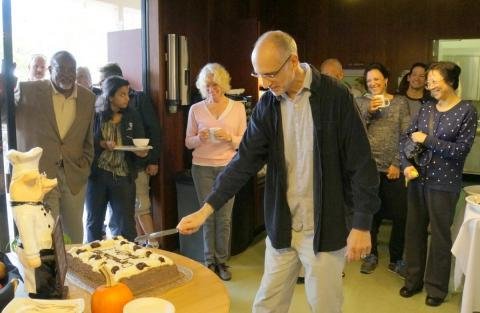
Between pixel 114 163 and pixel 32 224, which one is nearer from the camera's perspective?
pixel 32 224

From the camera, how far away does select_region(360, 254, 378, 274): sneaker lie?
353 cm

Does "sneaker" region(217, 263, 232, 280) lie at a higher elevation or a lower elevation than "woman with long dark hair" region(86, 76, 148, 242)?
lower

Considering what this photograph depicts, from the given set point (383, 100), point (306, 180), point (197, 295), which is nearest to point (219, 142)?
point (383, 100)

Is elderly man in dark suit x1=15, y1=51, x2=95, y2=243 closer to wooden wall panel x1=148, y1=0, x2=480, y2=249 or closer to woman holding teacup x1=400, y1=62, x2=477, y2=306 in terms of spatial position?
wooden wall panel x1=148, y1=0, x2=480, y2=249

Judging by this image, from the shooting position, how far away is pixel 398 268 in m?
3.49

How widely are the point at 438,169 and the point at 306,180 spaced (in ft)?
4.73

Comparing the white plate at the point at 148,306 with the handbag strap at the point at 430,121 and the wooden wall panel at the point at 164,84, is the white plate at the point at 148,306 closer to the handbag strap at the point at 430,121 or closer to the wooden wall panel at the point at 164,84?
the handbag strap at the point at 430,121

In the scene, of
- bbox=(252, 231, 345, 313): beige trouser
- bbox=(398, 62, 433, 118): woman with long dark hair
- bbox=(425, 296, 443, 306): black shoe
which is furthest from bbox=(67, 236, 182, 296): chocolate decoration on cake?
bbox=(398, 62, 433, 118): woman with long dark hair

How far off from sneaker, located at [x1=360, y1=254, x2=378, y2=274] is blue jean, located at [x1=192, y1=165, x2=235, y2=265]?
103 centimetres

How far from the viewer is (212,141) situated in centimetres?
327

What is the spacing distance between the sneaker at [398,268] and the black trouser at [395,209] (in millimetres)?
33

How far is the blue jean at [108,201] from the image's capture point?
3174 millimetres

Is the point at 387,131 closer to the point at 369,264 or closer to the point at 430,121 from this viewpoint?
the point at 430,121

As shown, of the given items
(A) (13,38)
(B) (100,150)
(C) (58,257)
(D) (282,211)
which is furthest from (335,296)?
(A) (13,38)
